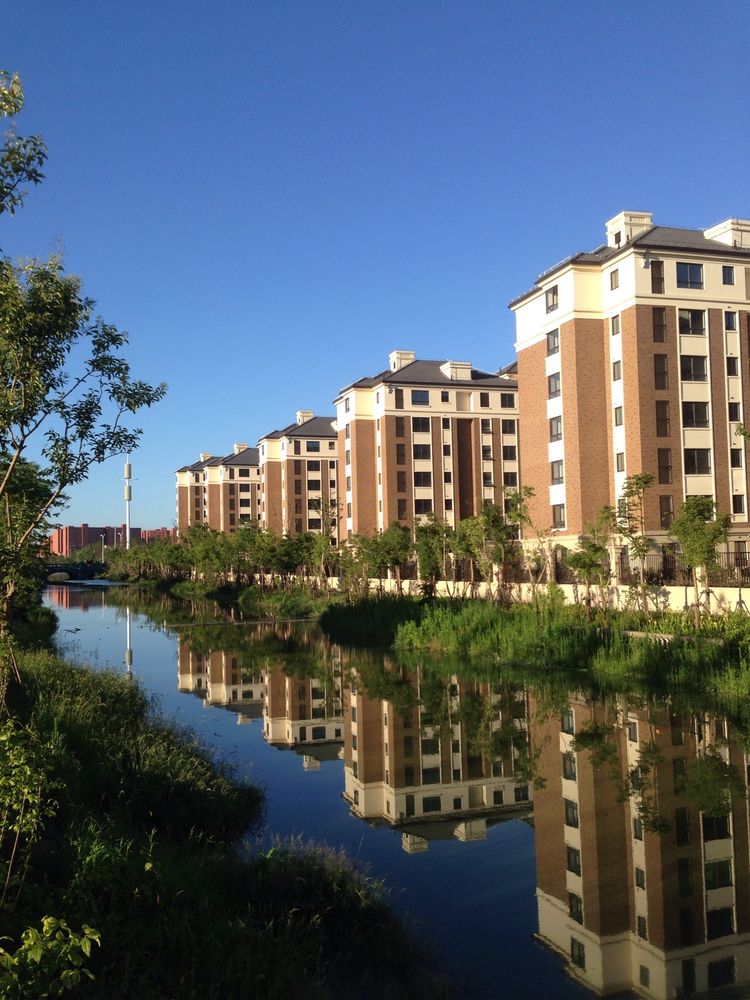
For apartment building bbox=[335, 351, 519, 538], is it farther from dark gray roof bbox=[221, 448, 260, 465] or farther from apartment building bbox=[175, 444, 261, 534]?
dark gray roof bbox=[221, 448, 260, 465]

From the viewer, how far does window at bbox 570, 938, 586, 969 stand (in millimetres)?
6688

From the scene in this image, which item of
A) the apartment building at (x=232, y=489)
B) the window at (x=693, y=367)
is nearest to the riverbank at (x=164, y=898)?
the window at (x=693, y=367)

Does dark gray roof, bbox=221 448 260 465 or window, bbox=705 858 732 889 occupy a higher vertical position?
dark gray roof, bbox=221 448 260 465

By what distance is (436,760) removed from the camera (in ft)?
43.7

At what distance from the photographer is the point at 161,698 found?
63.9 feet

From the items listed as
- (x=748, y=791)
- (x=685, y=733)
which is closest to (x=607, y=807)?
(x=748, y=791)

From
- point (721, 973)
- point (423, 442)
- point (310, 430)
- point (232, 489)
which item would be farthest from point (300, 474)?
point (721, 973)

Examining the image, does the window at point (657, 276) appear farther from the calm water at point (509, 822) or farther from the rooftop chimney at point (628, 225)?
the calm water at point (509, 822)

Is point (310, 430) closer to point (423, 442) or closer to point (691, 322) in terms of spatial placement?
point (423, 442)

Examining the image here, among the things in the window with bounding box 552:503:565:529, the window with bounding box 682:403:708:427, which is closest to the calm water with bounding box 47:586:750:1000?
the window with bounding box 552:503:565:529

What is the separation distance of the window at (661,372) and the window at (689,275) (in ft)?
10.6

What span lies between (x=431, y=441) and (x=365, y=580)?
21.0 m

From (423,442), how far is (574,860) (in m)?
49.4

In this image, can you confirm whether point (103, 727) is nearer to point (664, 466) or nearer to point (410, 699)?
point (410, 699)
